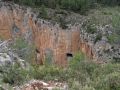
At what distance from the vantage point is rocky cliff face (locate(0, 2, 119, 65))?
42156mm

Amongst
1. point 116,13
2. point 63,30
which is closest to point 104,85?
point 63,30

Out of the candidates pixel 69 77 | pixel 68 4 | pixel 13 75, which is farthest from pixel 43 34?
pixel 13 75

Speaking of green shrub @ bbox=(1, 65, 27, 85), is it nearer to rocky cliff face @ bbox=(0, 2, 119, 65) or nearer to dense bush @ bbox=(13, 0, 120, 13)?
rocky cliff face @ bbox=(0, 2, 119, 65)

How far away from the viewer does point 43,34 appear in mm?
42969

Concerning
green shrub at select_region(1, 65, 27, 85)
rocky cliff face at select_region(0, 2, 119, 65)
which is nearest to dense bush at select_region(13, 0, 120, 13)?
rocky cliff face at select_region(0, 2, 119, 65)

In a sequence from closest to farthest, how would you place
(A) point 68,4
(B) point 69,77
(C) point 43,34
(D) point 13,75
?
(D) point 13,75
(B) point 69,77
(C) point 43,34
(A) point 68,4

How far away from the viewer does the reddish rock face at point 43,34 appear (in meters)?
42.2

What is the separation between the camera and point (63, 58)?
1657 inches

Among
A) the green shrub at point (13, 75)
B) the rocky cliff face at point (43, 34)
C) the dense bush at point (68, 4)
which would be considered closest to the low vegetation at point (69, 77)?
the green shrub at point (13, 75)

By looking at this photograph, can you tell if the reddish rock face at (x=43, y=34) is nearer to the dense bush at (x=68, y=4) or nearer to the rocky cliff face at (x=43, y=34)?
the rocky cliff face at (x=43, y=34)

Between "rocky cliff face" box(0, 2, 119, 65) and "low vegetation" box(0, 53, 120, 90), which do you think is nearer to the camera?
"low vegetation" box(0, 53, 120, 90)

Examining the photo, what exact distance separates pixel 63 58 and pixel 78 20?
171 inches

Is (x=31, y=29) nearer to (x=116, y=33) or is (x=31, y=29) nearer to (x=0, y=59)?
(x=116, y=33)

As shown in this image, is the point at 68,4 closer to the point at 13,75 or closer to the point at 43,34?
the point at 43,34
